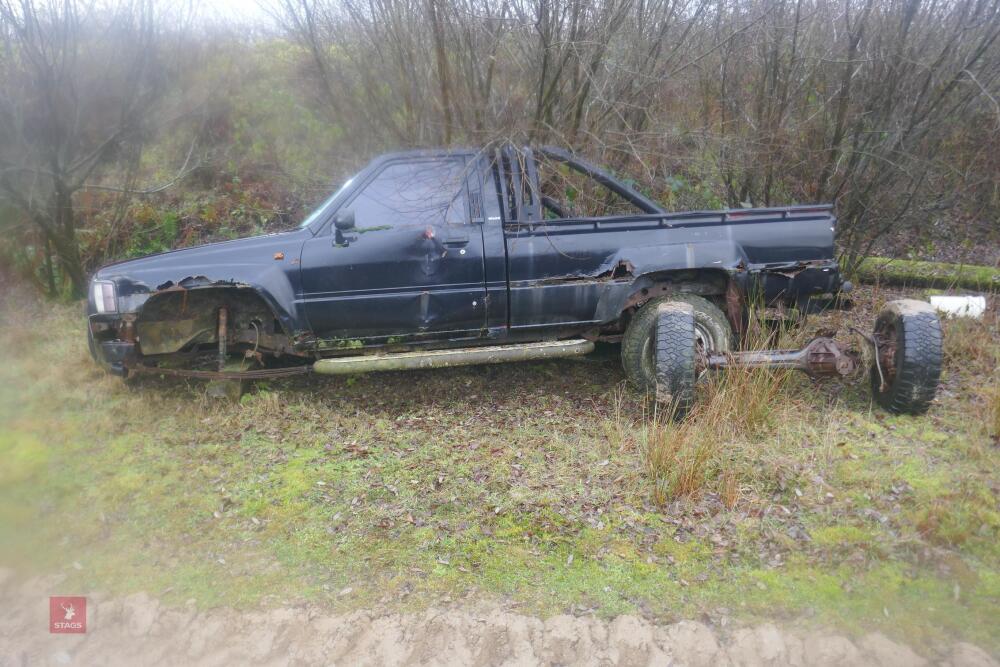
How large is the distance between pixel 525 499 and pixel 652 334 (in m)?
1.83

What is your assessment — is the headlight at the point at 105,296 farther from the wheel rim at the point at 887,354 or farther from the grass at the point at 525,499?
the wheel rim at the point at 887,354

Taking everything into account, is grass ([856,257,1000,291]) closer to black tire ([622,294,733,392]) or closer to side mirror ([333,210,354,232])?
black tire ([622,294,733,392])

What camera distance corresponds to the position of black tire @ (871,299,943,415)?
14.6 ft

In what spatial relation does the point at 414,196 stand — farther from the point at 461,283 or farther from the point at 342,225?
the point at 461,283

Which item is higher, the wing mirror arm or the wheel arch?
the wing mirror arm

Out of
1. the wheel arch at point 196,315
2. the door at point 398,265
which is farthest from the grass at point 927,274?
the wheel arch at point 196,315

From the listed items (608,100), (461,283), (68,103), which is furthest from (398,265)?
(68,103)

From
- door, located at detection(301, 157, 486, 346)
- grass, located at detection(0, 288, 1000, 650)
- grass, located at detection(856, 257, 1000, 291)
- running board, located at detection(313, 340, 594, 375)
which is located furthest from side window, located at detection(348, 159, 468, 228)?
grass, located at detection(856, 257, 1000, 291)

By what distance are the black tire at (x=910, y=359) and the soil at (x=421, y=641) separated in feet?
7.03

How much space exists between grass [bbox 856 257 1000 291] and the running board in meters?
Answer: 4.19

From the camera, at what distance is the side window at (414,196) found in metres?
4.88

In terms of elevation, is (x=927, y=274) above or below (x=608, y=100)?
below

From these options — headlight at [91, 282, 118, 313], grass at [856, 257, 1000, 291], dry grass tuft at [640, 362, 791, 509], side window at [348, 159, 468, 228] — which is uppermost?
side window at [348, 159, 468, 228]

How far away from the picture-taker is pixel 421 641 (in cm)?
285
